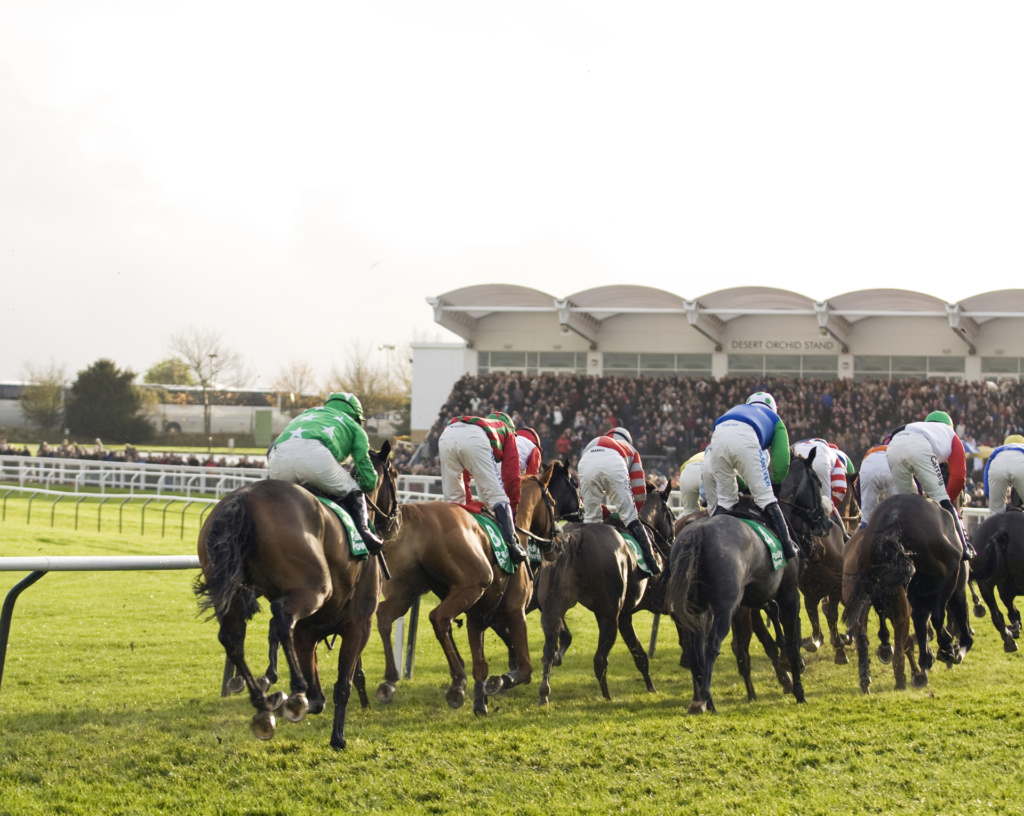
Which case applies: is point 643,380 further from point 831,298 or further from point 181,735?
point 181,735

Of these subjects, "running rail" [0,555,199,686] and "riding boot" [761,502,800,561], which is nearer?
"running rail" [0,555,199,686]

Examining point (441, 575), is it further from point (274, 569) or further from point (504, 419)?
point (274, 569)

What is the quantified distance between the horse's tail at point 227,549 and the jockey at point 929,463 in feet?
14.8

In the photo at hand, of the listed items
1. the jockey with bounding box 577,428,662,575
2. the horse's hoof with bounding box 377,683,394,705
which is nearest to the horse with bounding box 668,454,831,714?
the jockey with bounding box 577,428,662,575

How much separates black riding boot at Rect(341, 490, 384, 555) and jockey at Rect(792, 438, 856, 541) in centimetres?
452

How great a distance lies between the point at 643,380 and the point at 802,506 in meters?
20.4

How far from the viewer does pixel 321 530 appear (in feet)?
16.0

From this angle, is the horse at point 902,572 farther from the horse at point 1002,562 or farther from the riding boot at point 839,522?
the riding boot at point 839,522

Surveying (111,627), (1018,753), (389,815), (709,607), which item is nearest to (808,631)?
(709,607)

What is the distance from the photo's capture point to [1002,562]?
322 inches

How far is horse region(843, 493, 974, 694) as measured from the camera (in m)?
6.77

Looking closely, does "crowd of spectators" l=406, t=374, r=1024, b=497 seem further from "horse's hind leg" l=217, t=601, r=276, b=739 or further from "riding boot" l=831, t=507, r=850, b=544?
"horse's hind leg" l=217, t=601, r=276, b=739

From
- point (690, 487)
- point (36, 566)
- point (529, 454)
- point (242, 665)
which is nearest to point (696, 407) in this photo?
point (690, 487)

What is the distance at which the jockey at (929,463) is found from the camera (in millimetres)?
7203
